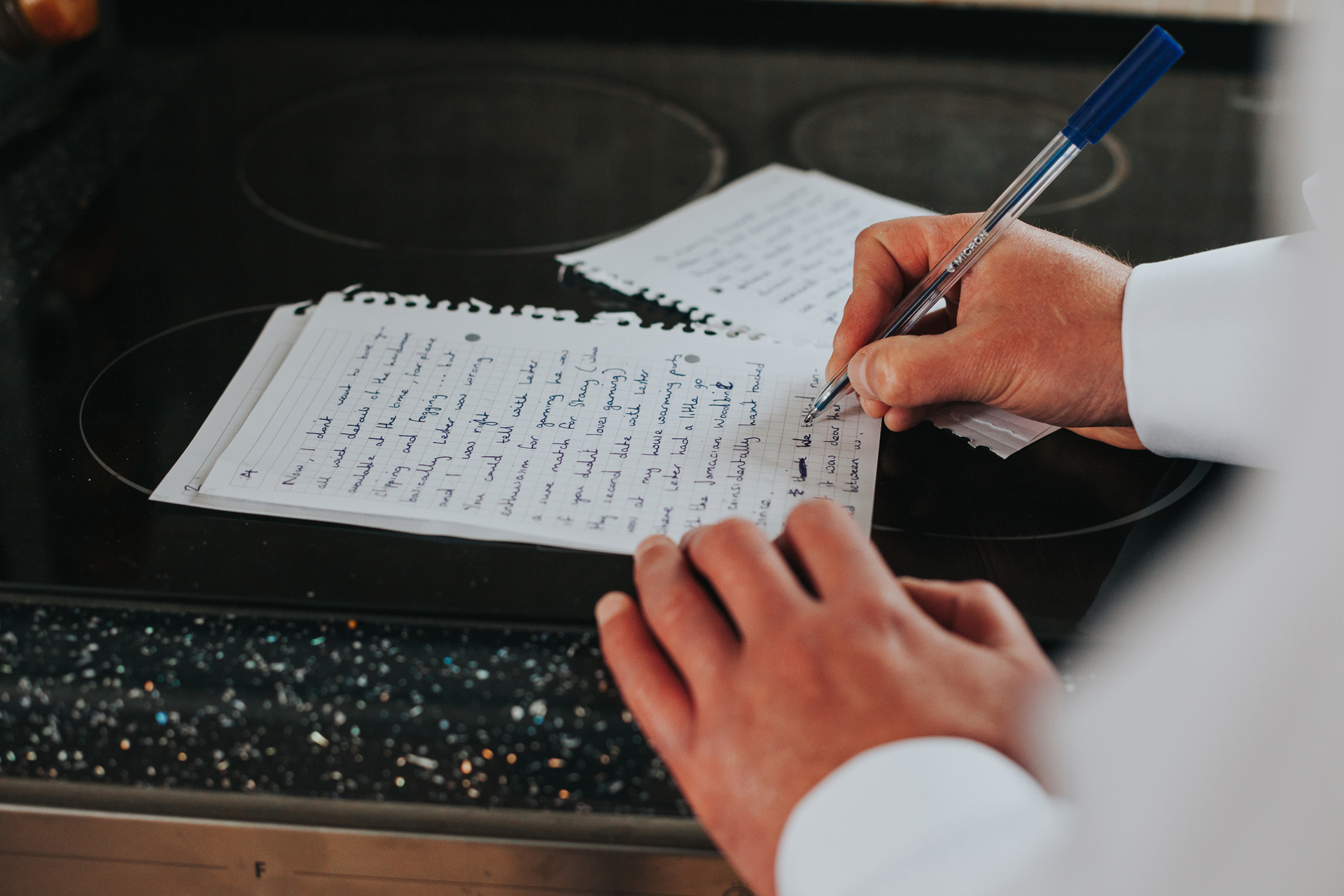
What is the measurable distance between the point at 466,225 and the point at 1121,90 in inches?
17.2

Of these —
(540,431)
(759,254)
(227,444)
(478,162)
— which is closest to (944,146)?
(759,254)

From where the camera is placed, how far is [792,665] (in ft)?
1.29

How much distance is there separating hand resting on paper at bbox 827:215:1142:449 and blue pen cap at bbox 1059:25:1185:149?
6cm

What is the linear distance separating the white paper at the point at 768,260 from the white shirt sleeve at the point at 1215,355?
0.06 metres

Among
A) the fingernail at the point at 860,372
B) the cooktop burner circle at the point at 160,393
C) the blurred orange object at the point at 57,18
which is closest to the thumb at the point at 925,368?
the fingernail at the point at 860,372

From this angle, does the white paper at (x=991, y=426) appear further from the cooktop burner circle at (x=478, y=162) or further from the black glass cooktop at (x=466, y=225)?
the cooktop burner circle at (x=478, y=162)

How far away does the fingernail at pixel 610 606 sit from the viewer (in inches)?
17.4

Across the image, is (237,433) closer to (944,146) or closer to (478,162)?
(478,162)

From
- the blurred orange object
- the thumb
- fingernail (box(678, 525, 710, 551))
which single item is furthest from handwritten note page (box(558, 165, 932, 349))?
the blurred orange object

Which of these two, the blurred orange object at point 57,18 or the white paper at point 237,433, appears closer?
the white paper at point 237,433

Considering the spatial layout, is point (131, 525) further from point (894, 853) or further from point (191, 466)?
point (894, 853)

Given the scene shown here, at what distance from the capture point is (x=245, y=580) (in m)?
0.47

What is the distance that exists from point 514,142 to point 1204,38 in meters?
0.69

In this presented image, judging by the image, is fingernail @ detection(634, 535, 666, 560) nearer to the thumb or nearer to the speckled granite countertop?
the speckled granite countertop
